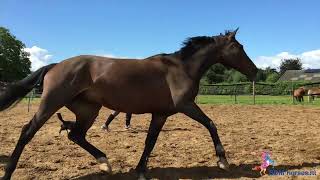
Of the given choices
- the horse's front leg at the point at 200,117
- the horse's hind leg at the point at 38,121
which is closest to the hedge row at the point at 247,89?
the horse's front leg at the point at 200,117

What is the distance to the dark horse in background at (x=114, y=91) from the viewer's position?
535cm

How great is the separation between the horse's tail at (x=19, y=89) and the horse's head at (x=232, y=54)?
8.55ft

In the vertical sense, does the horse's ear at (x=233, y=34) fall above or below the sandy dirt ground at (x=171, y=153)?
above

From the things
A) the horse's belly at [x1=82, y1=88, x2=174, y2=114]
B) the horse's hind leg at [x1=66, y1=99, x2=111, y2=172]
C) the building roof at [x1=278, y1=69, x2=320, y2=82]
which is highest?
the building roof at [x1=278, y1=69, x2=320, y2=82]

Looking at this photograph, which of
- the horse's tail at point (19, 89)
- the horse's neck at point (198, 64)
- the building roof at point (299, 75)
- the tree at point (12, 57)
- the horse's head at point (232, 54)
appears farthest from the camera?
the building roof at point (299, 75)

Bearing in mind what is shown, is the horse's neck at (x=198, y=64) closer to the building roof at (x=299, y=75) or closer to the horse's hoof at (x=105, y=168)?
the horse's hoof at (x=105, y=168)

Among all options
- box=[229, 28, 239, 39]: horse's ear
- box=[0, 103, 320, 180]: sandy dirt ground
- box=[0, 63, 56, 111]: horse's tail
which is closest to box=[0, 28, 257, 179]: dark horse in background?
box=[0, 63, 56, 111]: horse's tail

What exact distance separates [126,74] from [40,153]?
2.60 metres

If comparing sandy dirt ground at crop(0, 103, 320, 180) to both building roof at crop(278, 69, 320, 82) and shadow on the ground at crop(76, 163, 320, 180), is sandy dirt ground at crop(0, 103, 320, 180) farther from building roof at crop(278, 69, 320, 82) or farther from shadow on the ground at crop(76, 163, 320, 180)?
building roof at crop(278, 69, 320, 82)

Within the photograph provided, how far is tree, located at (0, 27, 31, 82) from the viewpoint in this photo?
251 feet

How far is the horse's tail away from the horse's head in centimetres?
261

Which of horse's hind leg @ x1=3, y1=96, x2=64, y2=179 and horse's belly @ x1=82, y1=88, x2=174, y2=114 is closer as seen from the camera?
horse's hind leg @ x1=3, y1=96, x2=64, y2=179

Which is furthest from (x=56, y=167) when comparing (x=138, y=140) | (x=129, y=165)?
(x=138, y=140)

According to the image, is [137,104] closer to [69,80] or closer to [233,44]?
[69,80]
